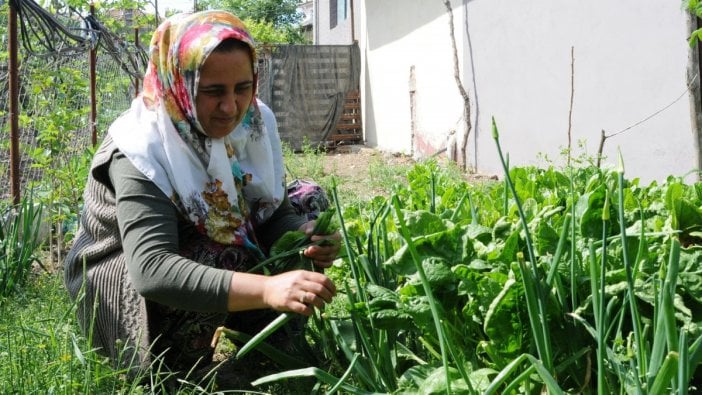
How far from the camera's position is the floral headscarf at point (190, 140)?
2.21 metres

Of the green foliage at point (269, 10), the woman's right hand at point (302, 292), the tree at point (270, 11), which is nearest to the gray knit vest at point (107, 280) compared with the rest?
the woman's right hand at point (302, 292)

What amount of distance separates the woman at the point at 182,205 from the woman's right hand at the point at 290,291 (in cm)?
6

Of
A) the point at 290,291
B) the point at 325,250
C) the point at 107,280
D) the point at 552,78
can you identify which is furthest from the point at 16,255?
the point at 552,78

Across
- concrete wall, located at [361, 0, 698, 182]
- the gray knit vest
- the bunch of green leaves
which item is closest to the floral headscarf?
the gray knit vest

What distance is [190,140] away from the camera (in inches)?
92.2

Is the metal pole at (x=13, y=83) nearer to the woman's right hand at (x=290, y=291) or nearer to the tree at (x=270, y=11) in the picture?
the woman's right hand at (x=290, y=291)

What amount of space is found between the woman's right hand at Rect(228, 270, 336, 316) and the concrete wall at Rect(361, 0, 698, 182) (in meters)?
2.99

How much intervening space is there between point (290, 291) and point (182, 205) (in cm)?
67

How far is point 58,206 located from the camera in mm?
4719

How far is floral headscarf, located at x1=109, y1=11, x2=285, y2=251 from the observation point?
7.23 ft

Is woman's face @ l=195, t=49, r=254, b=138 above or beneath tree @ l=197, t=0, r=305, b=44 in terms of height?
beneath

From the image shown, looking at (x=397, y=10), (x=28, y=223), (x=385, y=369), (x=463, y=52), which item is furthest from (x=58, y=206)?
(x=397, y=10)

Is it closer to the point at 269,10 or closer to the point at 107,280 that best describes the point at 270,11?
the point at 269,10

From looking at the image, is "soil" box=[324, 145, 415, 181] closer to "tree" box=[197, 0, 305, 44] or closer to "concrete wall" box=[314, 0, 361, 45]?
"concrete wall" box=[314, 0, 361, 45]
